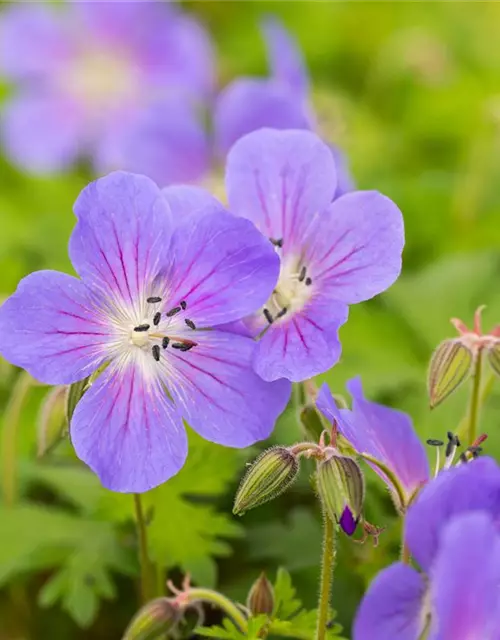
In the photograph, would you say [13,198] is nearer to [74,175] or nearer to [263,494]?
[74,175]

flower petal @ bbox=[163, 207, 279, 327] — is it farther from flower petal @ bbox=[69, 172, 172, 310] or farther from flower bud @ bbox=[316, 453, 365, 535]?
flower bud @ bbox=[316, 453, 365, 535]

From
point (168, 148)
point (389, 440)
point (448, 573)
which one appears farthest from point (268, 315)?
point (168, 148)

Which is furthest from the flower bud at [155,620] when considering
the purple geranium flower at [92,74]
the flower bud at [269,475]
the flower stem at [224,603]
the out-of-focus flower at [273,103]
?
the purple geranium flower at [92,74]

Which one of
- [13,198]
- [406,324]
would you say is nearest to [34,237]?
[13,198]

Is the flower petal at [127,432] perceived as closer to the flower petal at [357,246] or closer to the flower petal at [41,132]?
the flower petal at [357,246]

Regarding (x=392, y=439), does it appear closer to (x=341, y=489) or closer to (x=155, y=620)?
(x=341, y=489)

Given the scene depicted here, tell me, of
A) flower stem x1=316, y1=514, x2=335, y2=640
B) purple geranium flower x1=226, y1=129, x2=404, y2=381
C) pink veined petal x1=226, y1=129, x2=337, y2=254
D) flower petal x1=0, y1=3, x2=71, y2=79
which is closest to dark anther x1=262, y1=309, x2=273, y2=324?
purple geranium flower x1=226, y1=129, x2=404, y2=381

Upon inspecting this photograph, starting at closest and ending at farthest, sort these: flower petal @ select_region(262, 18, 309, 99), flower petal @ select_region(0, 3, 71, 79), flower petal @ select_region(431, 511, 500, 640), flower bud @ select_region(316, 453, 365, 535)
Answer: flower petal @ select_region(431, 511, 500, 640), flower bud @ select_region(316, 453, 365, 535), flower petal @ select_region(262, 18, 309, 99), flower petal @ select_region(0, 3, 71, 79)
